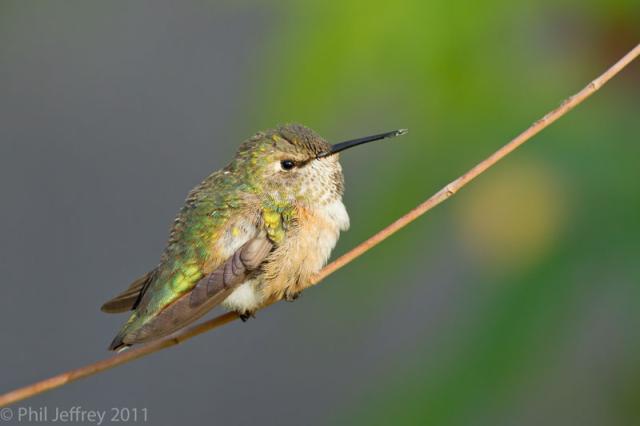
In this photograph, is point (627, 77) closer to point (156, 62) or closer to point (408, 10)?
point (408, 10)

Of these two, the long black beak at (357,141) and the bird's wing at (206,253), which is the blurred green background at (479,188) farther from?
the bird's wing at (206,253)

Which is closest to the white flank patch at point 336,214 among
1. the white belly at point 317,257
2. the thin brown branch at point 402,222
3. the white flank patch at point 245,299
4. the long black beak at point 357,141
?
the white belly at point 317,257

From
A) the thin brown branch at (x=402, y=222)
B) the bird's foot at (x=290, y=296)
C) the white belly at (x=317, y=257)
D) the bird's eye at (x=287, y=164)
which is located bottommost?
the thin brown branch at (x=402, y=222)

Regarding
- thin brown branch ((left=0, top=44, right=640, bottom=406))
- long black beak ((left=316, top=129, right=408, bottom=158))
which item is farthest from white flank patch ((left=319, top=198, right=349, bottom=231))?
thin brown branch ((left=0, top=44, right=640, bottom=406))

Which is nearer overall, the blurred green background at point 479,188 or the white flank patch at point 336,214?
the blurred green background at point 479,188

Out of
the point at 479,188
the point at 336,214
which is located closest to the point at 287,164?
the point at 336,214

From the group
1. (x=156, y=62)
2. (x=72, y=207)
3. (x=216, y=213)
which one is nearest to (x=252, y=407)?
(x=72, y=207)

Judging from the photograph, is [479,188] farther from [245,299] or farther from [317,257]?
[245,299]
